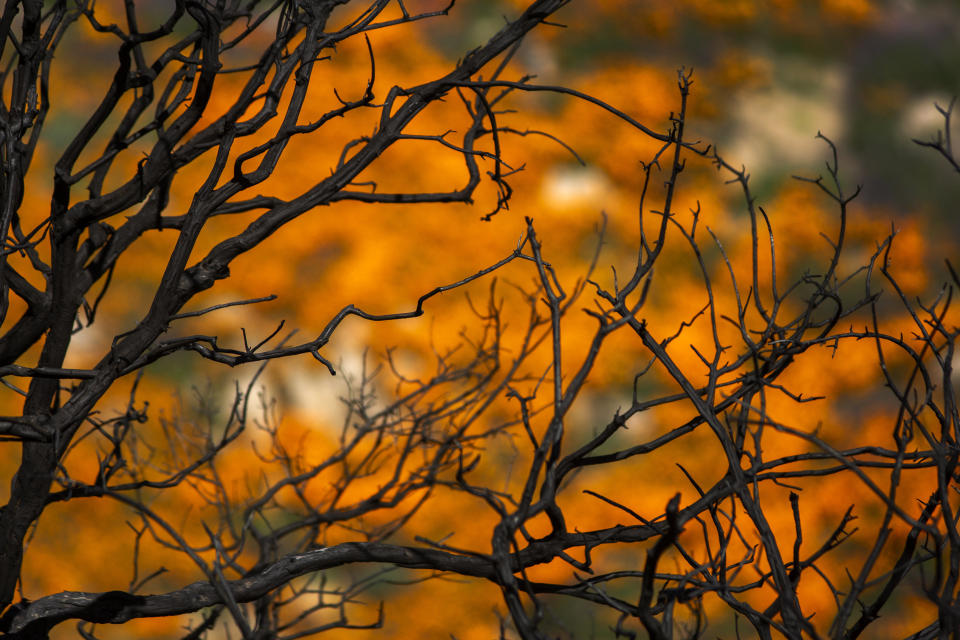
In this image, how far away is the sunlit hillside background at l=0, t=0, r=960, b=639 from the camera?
323 inches

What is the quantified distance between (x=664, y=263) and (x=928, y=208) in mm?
2825

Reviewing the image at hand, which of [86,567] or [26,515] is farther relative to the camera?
[86,567]

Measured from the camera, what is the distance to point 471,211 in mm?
9344

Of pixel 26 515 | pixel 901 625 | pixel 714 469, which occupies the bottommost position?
pixel 26 515

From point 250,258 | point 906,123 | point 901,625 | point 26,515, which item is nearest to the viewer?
point 26,515

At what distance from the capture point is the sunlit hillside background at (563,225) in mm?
8203

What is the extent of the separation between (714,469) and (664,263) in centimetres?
214

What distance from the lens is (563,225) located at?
9.34 meters

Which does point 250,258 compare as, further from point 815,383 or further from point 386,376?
point 815,383

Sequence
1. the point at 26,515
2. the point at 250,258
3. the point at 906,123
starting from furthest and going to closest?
1. the point at 906,123
2. the point at 250,258
3. the point at 26,515

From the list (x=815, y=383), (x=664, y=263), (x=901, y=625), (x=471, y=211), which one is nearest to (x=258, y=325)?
(x=471, y=211)

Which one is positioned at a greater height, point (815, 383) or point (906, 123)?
point (906, 123)

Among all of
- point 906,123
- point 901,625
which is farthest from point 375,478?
point 906,123

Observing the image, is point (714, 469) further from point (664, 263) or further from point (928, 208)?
point (928, 208)
